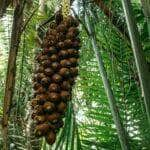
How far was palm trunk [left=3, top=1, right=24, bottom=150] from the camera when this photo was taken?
Answer: 38.5 inches

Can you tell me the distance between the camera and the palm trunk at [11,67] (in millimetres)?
979

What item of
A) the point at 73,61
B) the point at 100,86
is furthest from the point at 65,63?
the point at 100,86

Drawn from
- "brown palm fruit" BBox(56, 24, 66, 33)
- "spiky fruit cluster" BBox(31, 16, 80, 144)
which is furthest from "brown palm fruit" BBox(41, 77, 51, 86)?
"brown palm fruit" BBox(56, 24, 66, 33)

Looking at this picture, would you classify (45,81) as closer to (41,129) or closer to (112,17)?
A: (41,129)

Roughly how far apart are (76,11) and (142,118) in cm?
Result: 48

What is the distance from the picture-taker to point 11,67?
1.01 metres

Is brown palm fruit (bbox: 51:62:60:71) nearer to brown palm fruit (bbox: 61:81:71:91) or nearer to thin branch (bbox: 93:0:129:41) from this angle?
brown palm fruit (bbox: 61:81:71:91)

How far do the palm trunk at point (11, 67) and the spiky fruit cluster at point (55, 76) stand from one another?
3.0 inches

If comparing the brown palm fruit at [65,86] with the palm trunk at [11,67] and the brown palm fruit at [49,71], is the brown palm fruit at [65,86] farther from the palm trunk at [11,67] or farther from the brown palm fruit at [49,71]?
the palm trunk at [11,67]

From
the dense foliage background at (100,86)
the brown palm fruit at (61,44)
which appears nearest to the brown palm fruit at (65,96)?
the brown palm fruit at (61,44)

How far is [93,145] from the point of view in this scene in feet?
4.58

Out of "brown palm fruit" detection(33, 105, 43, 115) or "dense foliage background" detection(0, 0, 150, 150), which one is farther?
"dense foliage background" detection(0, 0, 150, 150)

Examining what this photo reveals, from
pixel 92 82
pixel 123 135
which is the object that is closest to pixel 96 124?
pixel 92 82

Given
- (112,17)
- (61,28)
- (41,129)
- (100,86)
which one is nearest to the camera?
(41,129)
